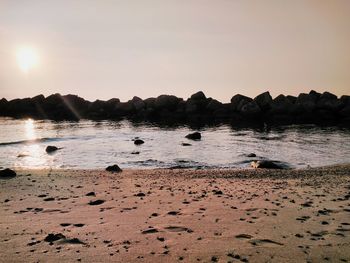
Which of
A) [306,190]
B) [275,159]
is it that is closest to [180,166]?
[275,159]

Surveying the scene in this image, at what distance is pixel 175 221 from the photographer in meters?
9.43

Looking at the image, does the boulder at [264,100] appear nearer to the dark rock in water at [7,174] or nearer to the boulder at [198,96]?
the boulder at [198,96]

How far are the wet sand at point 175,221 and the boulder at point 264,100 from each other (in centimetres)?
6993

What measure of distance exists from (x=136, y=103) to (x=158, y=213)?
292 ft

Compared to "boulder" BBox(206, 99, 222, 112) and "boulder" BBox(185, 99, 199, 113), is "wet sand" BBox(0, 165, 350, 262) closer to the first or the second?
"boulder" BBox(206, 99, 222, 112)

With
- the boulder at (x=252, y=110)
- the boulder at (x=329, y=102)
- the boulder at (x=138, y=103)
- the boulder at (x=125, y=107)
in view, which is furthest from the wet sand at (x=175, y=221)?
the boulder at (x=125, y=107)

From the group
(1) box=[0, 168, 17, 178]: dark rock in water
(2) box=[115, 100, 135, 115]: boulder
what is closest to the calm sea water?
(1) box=[0, 168, 17, 178]: dark rock in water

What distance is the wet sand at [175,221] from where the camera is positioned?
7375 millimetres

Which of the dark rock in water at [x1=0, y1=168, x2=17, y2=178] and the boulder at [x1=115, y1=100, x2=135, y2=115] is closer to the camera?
the dark rock in water at [x1=0, y1=168, x2=17, y2=178]

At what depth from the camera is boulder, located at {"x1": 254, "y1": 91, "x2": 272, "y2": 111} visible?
83938mm

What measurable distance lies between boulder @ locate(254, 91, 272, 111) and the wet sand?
6993 cm

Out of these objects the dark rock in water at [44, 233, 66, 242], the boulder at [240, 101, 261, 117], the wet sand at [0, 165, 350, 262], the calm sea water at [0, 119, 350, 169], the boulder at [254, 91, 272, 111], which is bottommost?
the calm sea water at [0, 119, 350, 169]

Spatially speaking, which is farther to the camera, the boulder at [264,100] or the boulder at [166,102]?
the boulder at [166,102]

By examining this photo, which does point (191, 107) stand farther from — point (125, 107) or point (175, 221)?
point (175, 221)
